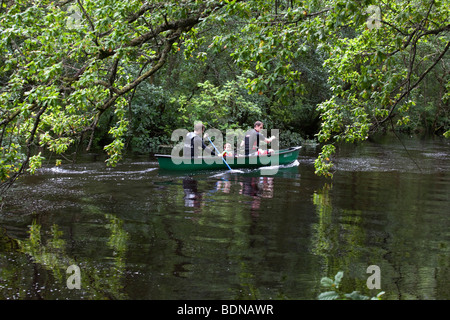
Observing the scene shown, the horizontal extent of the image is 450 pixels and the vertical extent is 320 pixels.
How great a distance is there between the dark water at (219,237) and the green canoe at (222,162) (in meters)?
1.07

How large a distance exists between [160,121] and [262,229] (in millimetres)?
17039

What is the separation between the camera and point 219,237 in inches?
306

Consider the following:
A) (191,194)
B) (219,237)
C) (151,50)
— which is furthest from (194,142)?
(219,237)

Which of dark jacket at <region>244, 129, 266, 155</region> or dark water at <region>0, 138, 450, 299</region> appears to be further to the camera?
dark jacket at <region>244, 129, 266, 155</region>

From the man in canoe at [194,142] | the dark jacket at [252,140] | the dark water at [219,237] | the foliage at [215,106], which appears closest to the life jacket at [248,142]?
the dark jacket at [252,140]

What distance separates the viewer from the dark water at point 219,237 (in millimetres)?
5602

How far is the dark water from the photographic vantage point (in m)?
5.60

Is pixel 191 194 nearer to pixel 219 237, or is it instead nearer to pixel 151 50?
pixel 219 237

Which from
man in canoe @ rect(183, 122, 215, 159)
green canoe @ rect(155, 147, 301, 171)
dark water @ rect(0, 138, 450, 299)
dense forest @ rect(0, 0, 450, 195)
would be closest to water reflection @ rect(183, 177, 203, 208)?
Answer: dark water @ rect(0, 138, 450, 299)

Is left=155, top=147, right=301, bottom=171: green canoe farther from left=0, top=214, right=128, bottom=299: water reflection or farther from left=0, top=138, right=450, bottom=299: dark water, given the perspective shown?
left=0, top=214, right=128, bottom=299: water reflection

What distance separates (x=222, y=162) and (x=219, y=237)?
28.2ft

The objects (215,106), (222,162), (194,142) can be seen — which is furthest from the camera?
(215,106)

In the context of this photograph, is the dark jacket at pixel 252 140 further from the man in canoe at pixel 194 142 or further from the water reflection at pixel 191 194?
the water reflection at pixel 191 194

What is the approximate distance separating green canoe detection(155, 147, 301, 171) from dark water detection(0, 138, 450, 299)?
3.52ft
